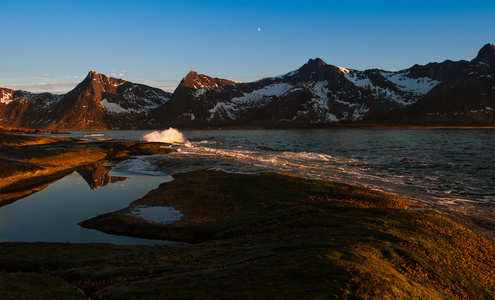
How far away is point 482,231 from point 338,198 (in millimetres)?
8840

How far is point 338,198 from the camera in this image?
23531 millimetres

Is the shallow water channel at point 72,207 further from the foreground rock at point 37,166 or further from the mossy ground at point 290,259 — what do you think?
the mossy ground at point 290,259

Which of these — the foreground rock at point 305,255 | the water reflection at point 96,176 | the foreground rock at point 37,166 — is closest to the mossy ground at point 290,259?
the foreground rock at point 305,255

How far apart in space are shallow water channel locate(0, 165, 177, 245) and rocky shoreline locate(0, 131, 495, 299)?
1415 millimetres

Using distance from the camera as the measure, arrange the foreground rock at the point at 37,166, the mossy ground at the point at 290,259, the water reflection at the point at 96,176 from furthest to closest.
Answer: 1. the water reflection at the point at 96,176
2. the foreground rock at the point at 37,166
3. the mossy ground at the point at 290,259

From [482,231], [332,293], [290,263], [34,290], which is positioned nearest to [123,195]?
[34,290]

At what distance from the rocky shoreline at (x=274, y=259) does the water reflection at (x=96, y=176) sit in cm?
1507

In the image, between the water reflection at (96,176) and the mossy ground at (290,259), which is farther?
the water reflection at (96,176)

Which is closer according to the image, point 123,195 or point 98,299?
point 98,299

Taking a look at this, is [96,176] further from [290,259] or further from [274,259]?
[290,259]

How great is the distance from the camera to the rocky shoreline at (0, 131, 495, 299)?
911 centimetres

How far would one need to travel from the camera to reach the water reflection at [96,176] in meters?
35.5

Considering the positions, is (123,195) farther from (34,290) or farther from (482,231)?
(482,231)

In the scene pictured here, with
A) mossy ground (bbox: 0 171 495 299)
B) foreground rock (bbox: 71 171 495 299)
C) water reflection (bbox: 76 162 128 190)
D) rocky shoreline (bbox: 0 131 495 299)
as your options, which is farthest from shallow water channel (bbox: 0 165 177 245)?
mossy ground (bbox: 0 171 495 299)
